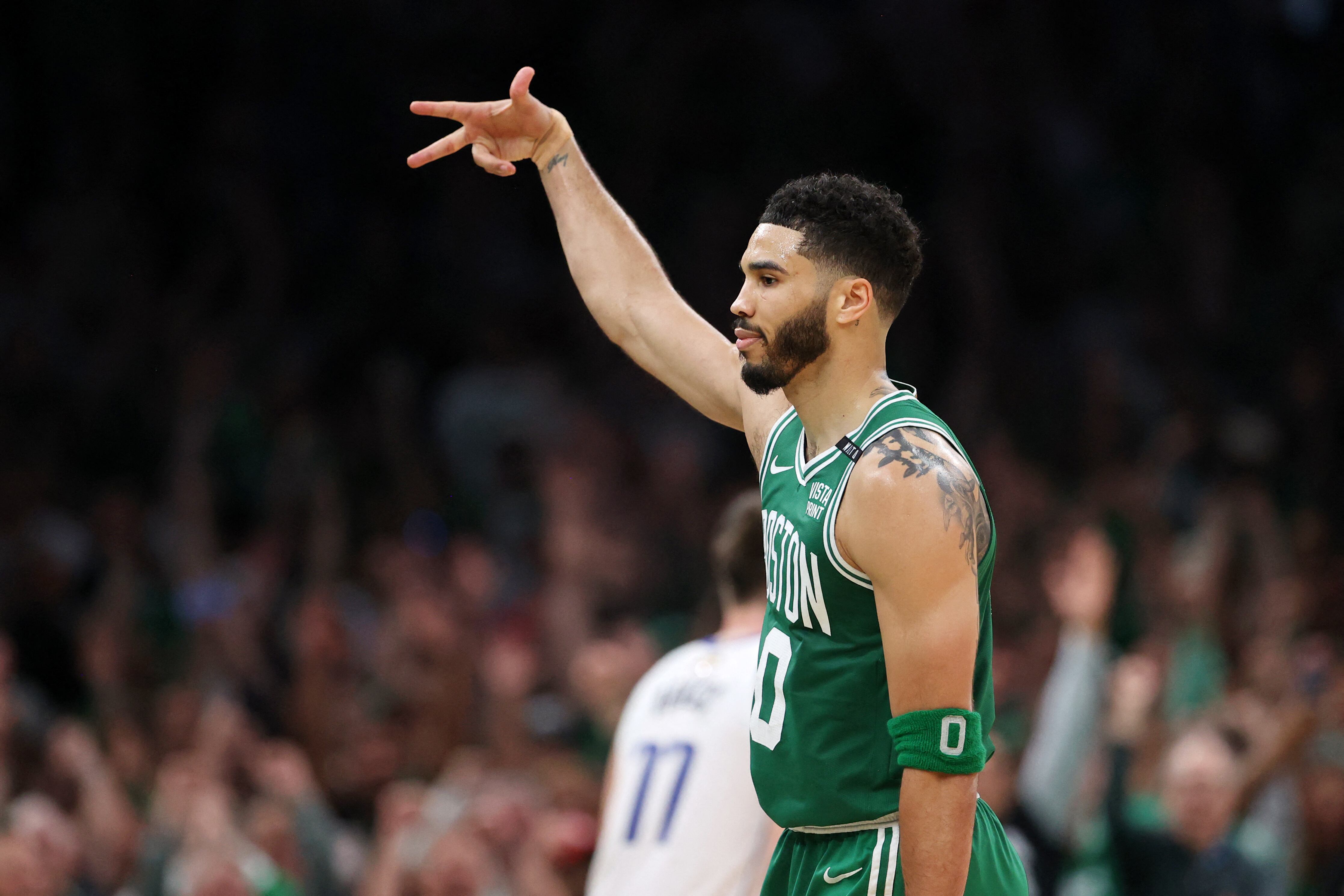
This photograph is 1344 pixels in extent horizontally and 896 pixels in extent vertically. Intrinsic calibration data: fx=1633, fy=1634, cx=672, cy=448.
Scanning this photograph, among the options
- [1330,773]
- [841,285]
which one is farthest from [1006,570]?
[841,285]

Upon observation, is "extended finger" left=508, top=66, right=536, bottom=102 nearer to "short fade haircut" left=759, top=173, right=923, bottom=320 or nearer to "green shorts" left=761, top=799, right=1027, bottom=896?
"short fade haircut" left=759, top=173, right=923, bottom=320

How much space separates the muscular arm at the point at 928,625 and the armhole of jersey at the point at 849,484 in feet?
0.24

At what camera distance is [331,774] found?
7508 millimetres

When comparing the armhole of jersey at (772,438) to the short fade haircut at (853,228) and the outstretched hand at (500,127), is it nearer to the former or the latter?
the short fade haircut at (853,228)

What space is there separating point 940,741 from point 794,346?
727mm

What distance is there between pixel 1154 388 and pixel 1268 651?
2.34 metres

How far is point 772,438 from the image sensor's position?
3.06 m

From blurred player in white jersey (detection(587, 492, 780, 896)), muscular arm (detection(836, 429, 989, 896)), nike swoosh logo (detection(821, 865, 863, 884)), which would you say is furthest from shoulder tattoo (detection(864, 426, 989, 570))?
blurred player in white jersey (detection(587, 492, 780, 896))

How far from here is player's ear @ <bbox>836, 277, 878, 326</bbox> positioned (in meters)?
2.80

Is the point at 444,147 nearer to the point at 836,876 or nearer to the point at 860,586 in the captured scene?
the point at 860,586

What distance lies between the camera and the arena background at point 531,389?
7020 millimetres

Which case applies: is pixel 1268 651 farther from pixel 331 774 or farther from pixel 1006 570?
pixel 331 774

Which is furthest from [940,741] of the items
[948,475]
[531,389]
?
[531,389]

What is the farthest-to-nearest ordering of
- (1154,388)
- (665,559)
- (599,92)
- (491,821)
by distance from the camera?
(599,92) → (1154,388) → (665,559) → (491,821)
